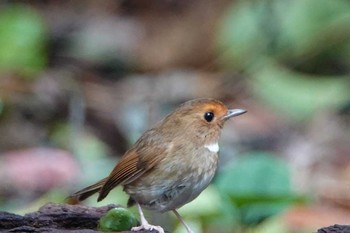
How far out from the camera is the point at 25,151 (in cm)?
933

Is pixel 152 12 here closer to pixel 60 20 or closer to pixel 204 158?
pixel 60 20

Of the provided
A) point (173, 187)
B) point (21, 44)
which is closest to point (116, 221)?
point (173, 187)

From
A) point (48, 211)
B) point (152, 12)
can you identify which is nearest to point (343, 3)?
point (152, 12)

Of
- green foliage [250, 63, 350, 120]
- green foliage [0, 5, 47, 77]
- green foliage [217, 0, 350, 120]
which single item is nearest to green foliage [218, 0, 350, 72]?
green foliage [217, 0, 350, 120]

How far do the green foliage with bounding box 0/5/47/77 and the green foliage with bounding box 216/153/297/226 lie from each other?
410 centimetres

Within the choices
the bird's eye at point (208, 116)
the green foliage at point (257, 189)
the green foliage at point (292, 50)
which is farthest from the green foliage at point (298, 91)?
the bird's eye at point (208, 116)

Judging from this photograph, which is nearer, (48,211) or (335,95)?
(48,211)

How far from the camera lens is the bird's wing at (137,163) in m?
5.36

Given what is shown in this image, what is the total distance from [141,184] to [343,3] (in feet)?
19.0

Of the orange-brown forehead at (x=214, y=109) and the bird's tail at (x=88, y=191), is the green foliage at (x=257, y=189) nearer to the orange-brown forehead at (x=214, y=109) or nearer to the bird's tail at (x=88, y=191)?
the orange-brown forehead at (x=214, y=109)

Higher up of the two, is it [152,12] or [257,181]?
[152,12]

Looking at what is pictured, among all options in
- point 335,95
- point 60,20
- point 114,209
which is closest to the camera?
point 114,209

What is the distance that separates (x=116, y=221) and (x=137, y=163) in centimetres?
98

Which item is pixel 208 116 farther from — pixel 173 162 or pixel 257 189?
pixel 257 189
